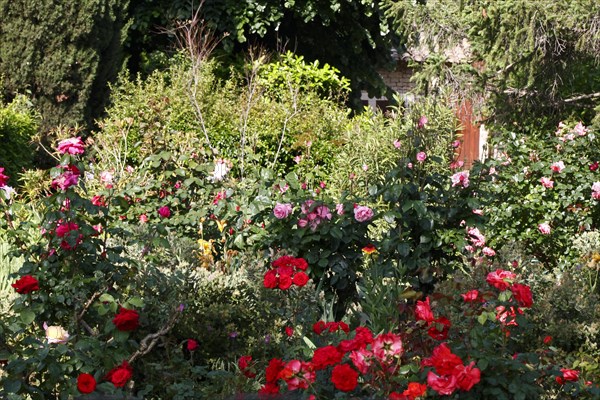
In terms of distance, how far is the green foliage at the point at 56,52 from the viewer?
996cm

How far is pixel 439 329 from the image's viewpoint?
314 cm

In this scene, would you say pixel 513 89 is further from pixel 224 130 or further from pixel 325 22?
pixel 325 22

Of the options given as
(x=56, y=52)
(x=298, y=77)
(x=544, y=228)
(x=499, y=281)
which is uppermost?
(x=499, y=281)

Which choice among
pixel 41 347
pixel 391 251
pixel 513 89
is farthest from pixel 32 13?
pixel 41 347

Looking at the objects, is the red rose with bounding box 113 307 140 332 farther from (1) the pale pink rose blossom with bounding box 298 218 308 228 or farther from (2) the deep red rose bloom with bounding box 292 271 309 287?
(1) the pale pink rose blossom with bounding box 298 218 308 228

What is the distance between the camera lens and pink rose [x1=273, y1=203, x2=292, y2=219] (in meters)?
4.74

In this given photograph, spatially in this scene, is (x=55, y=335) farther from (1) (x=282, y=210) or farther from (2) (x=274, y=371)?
(1) (x=282, y=210)

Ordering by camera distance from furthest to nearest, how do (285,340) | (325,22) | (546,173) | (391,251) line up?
(325,22) → (546,173) → (391,251) → (285,340)

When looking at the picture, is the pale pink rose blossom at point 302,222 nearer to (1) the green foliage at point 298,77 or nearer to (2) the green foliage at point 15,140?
(2) the green foliage at point 15,140

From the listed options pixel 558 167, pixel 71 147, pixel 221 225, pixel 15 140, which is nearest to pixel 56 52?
pixel 15 140

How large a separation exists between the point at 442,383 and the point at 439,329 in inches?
16.7

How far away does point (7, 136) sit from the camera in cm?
867

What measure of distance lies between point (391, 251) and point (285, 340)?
2.97 feet

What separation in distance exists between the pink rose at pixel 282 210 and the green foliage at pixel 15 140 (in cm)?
435
